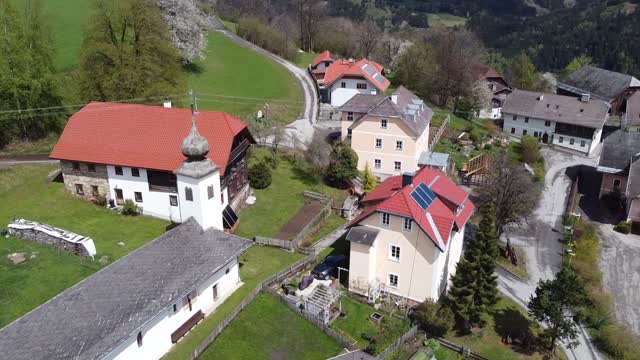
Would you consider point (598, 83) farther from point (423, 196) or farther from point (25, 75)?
point (25, 75)

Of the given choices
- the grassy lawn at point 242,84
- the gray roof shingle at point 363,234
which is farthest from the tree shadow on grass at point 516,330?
the grassy lawn at point 242,84

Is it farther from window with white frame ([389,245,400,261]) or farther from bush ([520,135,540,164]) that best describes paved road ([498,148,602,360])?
window with white frame ([389,245,400,261])

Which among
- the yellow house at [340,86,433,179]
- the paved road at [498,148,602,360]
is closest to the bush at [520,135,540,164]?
the paved road at [498,148,602,360]

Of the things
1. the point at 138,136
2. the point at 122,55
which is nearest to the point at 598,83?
the point at 122,55

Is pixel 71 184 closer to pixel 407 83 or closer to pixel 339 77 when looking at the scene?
pixel 339 77

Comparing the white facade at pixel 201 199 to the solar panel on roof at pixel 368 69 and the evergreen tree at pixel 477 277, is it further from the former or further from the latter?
the solar panel on roof at pixel 368 69

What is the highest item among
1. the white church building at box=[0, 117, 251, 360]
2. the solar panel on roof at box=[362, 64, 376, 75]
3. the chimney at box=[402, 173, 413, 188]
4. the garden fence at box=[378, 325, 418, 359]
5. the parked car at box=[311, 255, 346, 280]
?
the solar panel on roof at box=[362, 64, 376, 75]
